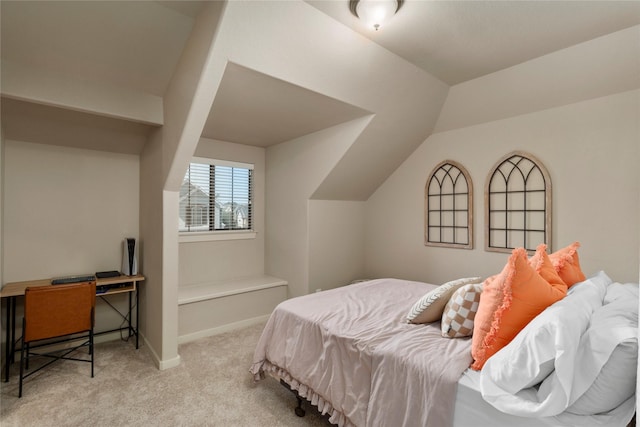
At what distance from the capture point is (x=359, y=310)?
2137mm

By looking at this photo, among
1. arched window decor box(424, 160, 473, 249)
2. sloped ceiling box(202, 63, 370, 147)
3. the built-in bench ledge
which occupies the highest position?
sloped ceiling box(202, 63, 370, 147)

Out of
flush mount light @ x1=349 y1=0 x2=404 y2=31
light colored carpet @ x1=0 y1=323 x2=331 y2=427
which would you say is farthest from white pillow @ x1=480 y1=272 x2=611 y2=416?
flush mount light @ x1=349 y1=0 x2=404 y2=31

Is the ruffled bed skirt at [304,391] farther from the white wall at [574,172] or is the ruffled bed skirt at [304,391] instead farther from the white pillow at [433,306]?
the white wall at [574,172]

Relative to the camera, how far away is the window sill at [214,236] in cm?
372

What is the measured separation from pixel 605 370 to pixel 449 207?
2725 millimetres

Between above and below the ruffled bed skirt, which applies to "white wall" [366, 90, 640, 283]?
above

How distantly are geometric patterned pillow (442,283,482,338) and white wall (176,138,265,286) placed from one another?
302cm

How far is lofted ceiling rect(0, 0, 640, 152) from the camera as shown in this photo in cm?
197

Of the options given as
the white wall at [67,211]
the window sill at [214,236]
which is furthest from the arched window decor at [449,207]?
the white wall at [67,211]

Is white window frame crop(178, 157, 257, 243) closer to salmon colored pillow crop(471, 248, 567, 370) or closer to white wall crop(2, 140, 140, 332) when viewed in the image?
white wall crop(2, 140, 140, 332)

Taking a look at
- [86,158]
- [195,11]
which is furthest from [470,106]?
[86,158]

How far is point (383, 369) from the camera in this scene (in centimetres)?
151

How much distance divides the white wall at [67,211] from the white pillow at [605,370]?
3753 mm

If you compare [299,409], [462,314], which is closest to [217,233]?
[299,409]
